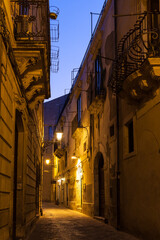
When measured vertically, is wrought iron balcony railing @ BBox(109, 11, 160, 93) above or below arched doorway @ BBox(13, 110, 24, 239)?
above

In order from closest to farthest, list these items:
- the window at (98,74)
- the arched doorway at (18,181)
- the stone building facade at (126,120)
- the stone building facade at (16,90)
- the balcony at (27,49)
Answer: the stone building facade at (16,90), the balcony at (27,49), the stone building facade at (126,120), the arched doorway at (18,181), the window at (98,74)

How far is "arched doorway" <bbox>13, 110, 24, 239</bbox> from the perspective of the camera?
9398 mm

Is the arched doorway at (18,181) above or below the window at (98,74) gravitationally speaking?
below

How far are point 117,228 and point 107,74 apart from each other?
6795 millimetres

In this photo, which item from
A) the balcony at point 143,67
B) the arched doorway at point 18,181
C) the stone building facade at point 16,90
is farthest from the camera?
the arched doorway at point 18,181

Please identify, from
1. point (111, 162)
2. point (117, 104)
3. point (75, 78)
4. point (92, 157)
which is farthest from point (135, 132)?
point (75, 78)

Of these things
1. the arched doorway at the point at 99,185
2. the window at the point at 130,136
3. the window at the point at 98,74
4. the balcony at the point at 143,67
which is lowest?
the arched doorway at the point at 99,185

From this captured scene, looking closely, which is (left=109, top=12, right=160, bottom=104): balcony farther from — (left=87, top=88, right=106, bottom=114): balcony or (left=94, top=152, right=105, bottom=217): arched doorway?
(left=94, top=152, right=105, bottom=217): arched doorway

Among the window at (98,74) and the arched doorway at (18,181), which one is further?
the window at (98,74)

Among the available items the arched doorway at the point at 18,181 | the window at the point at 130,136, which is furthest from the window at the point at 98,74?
the arched doorway at the point at 18,181

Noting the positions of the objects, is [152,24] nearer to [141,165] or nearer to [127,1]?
[127,1]

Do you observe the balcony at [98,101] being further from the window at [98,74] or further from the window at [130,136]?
the window at [130,136]

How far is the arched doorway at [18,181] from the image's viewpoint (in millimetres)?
9398

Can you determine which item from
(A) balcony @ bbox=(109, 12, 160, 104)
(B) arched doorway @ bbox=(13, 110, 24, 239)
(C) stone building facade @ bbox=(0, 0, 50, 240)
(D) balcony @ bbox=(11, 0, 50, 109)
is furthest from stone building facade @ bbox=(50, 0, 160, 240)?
(B) arched doorway @ bbox=(13, 110, 24, 239)
